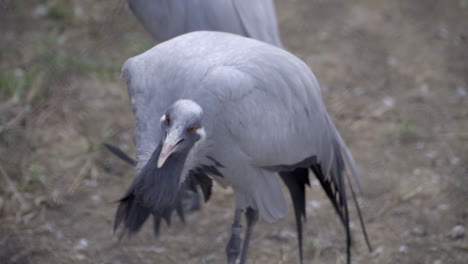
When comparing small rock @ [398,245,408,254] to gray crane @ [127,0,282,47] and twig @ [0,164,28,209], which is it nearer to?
gray crane @ [127,0,282,47]

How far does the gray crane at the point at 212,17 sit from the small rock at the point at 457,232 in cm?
132

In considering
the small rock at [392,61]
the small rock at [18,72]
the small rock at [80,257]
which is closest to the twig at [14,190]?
the small rock at [80,257]

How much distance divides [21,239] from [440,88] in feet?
9.45

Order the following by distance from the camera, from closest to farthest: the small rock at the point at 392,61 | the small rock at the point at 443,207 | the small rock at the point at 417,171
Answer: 1. the small rock at the point at 443,207
2. the small rock at the point at 417,171
3. the small rock at the point at 392,61

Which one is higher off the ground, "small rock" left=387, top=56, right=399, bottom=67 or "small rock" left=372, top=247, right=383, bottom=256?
"small rock" left=387, top=56, right=399, bottom=67

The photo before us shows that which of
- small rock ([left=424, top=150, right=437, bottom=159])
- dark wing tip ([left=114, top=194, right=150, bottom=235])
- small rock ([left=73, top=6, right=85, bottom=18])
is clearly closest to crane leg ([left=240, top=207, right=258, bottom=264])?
dark wing tip ([left=114, top=194, right=150, bottom=235])

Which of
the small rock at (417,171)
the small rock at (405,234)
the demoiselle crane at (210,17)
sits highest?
the demoiselle crane at (210,17)

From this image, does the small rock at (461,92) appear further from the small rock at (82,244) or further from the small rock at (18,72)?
the small rock at (18,72)

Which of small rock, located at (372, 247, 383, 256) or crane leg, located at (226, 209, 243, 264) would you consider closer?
crane leg, located at (226, 209, 243, 264)

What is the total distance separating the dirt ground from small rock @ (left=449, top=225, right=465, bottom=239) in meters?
0.01

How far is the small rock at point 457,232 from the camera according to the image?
3.26 meters

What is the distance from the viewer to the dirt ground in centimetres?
323

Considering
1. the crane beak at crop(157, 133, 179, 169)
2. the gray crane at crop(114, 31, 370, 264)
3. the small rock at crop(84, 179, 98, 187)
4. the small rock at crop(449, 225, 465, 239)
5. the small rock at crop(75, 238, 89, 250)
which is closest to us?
the crane beak at crop(157, 133, 179, 169)

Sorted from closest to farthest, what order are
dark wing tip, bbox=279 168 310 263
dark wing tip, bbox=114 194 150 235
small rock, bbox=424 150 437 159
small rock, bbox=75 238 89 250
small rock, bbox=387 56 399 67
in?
dark wing tip, bbox=114 194 150 235 < dark wing tip, bbox=279 168 310 263 < small rock, bbox=75 238 89 250 < small rock, bbox=424 150 437 159 < small rock, bbox=387 56 399 67
